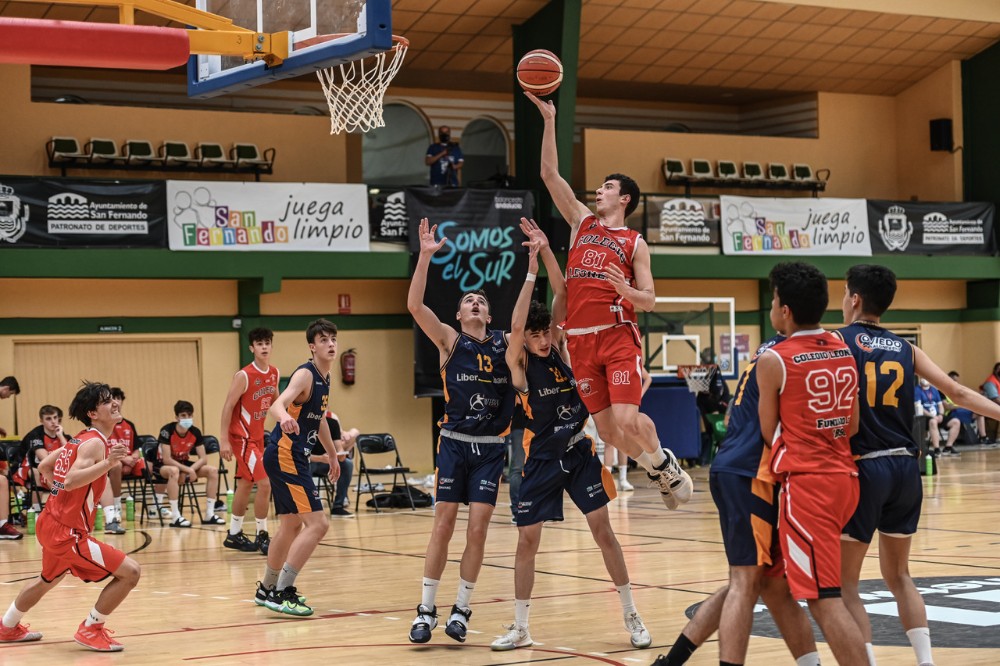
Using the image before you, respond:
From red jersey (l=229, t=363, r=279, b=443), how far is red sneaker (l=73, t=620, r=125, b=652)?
5422 millimetres

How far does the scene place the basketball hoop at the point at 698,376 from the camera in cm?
2072

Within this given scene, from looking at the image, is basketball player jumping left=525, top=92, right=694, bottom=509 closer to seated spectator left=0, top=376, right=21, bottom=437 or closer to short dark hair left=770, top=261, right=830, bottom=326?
short dark hair left=770, top=261, right=830, bottom=326

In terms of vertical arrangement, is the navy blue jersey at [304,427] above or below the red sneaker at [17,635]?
above

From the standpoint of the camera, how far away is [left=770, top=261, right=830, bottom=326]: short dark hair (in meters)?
5.18

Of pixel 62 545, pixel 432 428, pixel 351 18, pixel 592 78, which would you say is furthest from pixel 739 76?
pixel 62 545

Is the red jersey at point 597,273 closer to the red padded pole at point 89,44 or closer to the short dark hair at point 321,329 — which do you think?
the short dark hair at point 321,329

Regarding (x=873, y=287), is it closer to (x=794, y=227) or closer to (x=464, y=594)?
(x=464, y=594)

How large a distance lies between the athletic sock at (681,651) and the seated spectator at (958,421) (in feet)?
61.1

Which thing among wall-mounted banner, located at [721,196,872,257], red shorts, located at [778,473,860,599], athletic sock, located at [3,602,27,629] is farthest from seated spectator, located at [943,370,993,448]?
red shorts, located at [778,473,860,599]

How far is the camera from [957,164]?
27.4 metres

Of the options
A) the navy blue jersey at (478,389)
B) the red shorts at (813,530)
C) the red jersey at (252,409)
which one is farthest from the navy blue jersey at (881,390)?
the red jersey at (252,409)

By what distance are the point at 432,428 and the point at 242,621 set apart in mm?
14570

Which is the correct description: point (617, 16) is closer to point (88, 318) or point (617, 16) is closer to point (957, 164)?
point (957, 164)

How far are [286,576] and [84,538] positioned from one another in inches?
55.9
